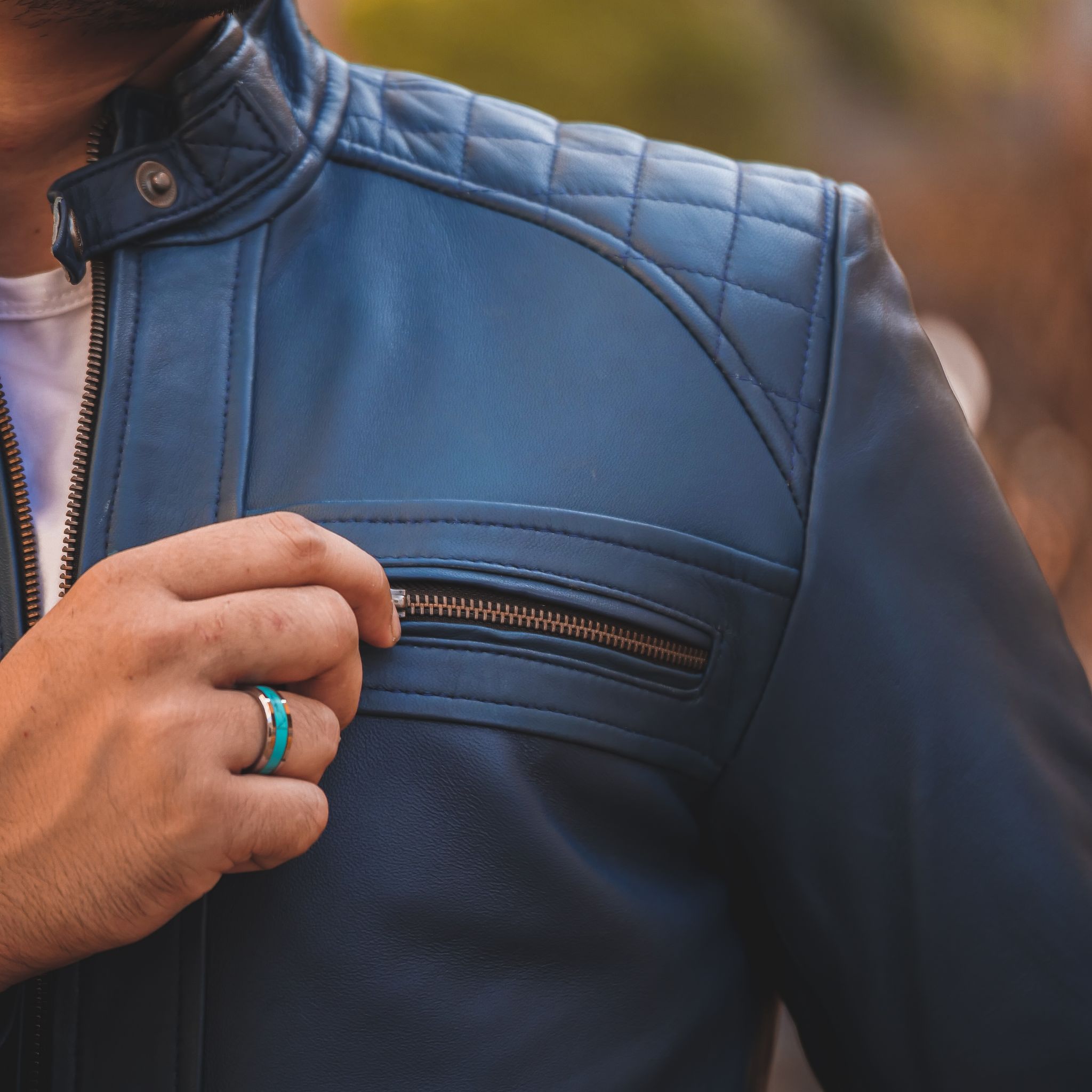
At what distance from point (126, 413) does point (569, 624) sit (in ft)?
1.04

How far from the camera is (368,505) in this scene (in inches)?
27.8

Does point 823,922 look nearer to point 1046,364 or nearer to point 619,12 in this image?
point 619,12

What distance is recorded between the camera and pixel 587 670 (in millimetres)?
711

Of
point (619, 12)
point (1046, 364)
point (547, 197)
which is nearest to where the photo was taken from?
point (547, 197)

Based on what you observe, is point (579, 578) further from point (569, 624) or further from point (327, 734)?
point (327, 734)

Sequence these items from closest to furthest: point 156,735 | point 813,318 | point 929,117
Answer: point 156,735 → point 813,318 → point 929,117

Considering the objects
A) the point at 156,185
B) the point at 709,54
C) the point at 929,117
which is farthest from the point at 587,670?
the point at 929,117

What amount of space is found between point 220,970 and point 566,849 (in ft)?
0.74

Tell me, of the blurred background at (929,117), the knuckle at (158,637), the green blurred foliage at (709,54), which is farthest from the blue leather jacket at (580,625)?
the green blurred foliage at (709,54)

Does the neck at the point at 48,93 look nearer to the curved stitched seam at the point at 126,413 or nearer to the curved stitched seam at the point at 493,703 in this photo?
the curved stitched seam at the point at 126,413

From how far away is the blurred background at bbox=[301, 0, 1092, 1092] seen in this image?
3.23 m

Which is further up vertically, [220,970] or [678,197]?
[678,197]

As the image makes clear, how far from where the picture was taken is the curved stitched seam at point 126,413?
682mm

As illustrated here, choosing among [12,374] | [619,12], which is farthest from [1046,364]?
[12,374]
